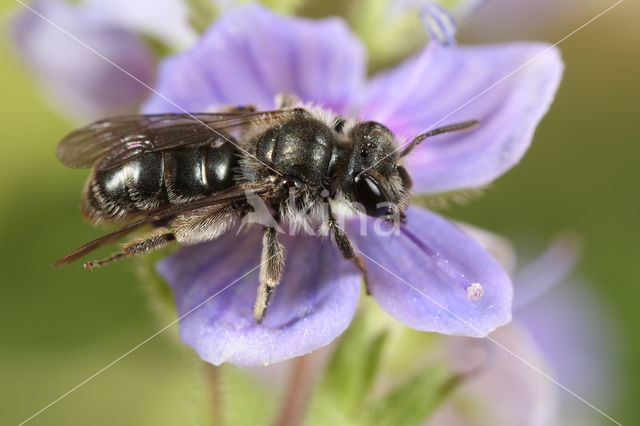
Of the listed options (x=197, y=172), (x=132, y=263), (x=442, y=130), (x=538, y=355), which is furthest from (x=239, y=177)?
(x=132, y=263)

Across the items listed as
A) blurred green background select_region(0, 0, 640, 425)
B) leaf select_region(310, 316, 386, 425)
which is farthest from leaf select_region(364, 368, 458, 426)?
blurred green background select_region(0, 0, 640, 425)

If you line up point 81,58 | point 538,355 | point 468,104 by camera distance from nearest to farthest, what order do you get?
1. point 468,104
2. point 538,355
3. point 81,58

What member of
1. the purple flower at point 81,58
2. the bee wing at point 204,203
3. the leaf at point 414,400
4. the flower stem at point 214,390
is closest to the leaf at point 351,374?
the leaf at point 414,400

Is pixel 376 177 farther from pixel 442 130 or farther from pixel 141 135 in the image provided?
pixel 141 135

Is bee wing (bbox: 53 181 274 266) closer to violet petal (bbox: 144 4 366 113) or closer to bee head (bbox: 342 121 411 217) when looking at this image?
bee head (bbox: 342 121 411 217)

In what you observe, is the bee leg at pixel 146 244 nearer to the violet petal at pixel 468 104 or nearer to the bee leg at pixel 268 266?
the bee leg at pixel 268 266

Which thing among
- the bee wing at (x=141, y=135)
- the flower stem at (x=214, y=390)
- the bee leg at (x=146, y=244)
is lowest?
the flower stem at (x=214, y=390)
